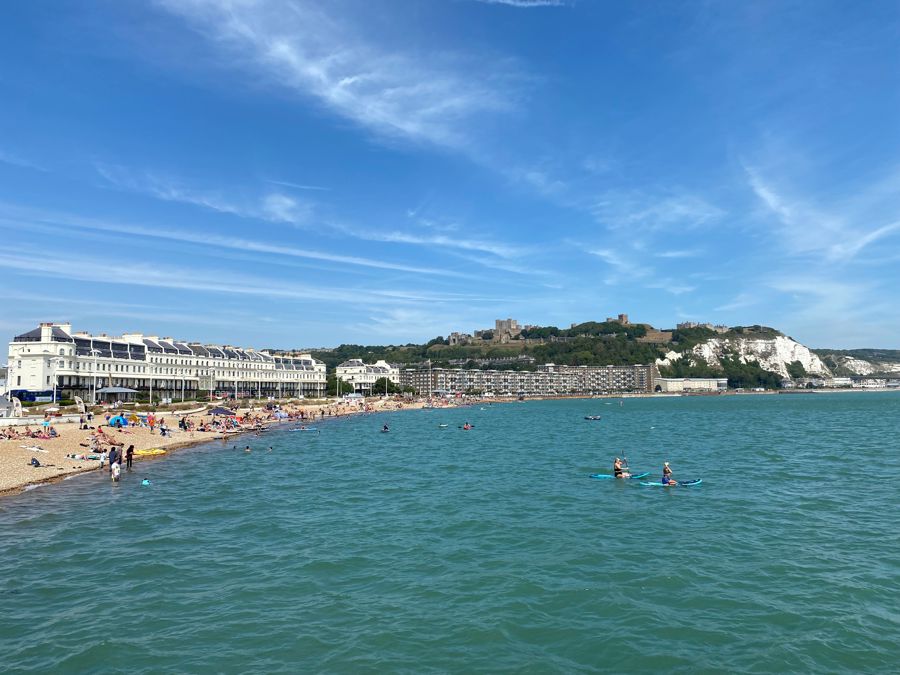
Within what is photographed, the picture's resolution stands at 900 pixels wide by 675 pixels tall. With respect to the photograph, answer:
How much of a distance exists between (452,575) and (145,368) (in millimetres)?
109710

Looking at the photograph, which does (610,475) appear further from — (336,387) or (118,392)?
(336,387)

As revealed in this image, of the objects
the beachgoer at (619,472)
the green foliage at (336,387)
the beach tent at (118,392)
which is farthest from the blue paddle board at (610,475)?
the green foliage at (336,387)

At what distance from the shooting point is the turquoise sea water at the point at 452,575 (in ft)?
41.6

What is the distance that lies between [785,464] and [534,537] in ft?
91.4

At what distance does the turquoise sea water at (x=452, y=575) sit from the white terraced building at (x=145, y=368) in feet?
211

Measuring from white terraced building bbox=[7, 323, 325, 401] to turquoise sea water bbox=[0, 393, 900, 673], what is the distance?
6443 centimetres

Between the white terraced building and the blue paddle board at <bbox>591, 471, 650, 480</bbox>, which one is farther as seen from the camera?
the white terraced building

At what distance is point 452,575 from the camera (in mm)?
17438

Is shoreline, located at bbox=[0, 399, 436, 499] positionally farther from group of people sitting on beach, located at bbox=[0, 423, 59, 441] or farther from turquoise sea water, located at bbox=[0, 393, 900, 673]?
turquoise sea water, located at bbox=[0, 393, 900, 673]

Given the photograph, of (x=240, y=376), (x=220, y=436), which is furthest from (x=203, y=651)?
(x=240, y=376)

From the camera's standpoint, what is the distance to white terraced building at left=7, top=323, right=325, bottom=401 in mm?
84750

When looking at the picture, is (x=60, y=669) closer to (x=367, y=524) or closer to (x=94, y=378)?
(x=367, y=524)

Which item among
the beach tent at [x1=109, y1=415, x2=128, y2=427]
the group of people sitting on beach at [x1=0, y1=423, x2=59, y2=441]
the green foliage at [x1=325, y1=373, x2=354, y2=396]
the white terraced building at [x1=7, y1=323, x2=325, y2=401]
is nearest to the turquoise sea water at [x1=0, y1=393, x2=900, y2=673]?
the group of people sitting on beach at [x1=0, y1=423, x2=59, y2=441]

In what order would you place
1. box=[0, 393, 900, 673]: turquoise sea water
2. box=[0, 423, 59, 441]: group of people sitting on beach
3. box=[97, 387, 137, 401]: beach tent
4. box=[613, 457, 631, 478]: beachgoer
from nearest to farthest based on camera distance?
box=[0, 393, 900, 673]: turquoise sea water
box=[613, 457, 631, 478]: beachgoer
box=[0, 423, 59, 441]: group of people sitting on beach
box=[97, 387, 137, 401]: beach tent
